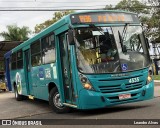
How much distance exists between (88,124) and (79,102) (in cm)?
118

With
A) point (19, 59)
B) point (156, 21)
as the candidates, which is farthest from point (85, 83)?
point (156, 21)

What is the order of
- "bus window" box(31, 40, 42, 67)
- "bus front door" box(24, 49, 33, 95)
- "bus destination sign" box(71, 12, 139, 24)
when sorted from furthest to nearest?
"bus front door" box(24, 49, 33, 95), "bus window" box(31, 40, 42, 67), "bus destination sign" box(71, 12, 139, 24)

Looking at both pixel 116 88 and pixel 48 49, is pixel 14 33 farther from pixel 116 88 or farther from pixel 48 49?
pixel 116 88

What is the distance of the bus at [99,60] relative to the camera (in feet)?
31.8

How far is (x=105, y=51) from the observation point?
32.7 ft

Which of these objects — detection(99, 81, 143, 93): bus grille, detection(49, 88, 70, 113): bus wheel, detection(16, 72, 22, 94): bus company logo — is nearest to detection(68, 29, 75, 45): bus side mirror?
detection(99, 81, 143, 93): bus grille

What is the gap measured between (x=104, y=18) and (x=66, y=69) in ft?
5.99

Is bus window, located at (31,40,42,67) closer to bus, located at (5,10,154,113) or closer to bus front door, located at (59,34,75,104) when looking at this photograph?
bus, located at (5,10,154,113)

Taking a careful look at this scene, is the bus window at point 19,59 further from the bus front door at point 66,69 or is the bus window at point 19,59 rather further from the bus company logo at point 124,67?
the bus company logo at point 124,67

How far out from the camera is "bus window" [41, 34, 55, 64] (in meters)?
11.4

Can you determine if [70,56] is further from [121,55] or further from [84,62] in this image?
[121,55]

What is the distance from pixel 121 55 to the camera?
1003 centimetres

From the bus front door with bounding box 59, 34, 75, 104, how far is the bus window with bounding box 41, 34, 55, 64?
0.60 metres

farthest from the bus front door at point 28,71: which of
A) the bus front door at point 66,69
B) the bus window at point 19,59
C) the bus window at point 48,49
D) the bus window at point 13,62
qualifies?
the bus front door at point 66,69
